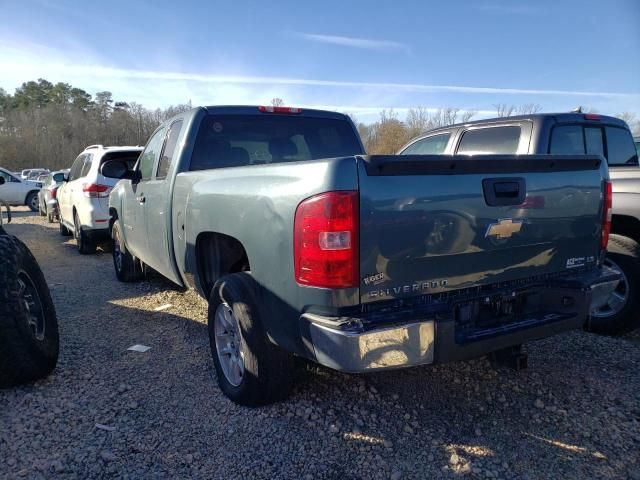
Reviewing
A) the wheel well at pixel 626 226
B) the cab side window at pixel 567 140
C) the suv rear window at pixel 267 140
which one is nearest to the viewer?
the suv rear window at pixel 267 140

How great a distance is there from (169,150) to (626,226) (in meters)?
4.41

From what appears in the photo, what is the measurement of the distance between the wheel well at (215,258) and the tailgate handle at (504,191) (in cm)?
165

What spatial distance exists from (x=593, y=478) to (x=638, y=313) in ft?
7.99

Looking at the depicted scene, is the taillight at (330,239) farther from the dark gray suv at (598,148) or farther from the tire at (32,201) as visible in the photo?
the tire at (32,201)

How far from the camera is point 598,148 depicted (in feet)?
16.8

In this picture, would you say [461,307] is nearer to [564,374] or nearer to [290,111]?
[564,374]

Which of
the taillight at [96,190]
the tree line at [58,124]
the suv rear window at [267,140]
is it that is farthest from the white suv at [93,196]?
the tree line at [58,124]

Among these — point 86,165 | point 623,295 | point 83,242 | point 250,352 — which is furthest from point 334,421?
point 86,165

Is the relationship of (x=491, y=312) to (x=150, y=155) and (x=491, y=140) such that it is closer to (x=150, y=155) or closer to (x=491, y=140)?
(x=491, y=140)

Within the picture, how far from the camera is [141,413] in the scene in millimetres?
2889

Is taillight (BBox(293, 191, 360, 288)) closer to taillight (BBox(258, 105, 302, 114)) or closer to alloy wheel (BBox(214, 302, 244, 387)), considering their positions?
alloy wheel (BBox(214, 302, 244, 387))

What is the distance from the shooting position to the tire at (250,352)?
2.67m

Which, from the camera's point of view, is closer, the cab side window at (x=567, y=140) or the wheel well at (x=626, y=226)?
the wheel well at (x=626, y=226)

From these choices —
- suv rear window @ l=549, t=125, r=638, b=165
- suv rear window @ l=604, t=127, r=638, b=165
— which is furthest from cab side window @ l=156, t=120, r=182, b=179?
suv rear window @ l=604, t=127, r=638, b=165
